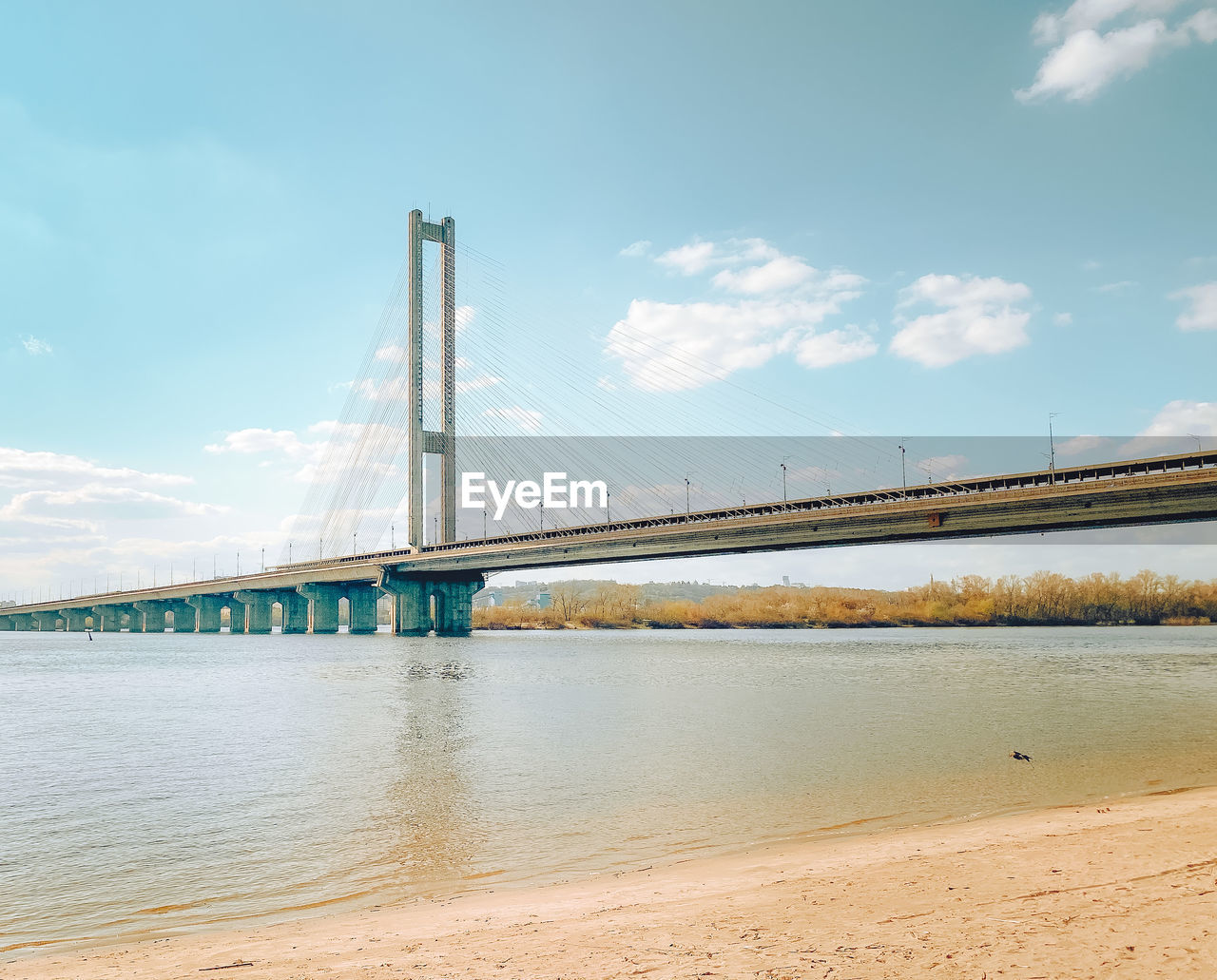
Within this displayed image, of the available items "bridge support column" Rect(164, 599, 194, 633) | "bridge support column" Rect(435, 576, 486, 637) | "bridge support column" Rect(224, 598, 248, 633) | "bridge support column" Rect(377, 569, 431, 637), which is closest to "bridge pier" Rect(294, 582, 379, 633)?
"bridge support column" Rect(377, 569, 431, 637)

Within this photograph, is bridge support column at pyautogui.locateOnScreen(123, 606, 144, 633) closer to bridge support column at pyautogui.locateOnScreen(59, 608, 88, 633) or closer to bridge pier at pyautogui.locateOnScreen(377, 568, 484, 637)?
bridge support column at pyautogui.locateOnScreen(59, 608, 88, 633)

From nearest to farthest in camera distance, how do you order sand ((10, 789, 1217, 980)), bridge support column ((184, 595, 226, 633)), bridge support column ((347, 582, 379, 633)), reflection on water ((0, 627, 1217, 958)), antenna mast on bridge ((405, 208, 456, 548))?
sand ((10, 789, 1217, 980)), reflection on water ((0, 627, 1217, 958)), antenna mast on bridge ((405, 208, 456, 548)), bridge support column ((347, 582, 379, 633)), bridge support column ((184, 595, 226, 633))

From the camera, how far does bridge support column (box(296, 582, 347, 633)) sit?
11038cm

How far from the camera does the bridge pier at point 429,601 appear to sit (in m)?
94.2

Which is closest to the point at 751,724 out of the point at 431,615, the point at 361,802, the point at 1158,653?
the point at 361,802

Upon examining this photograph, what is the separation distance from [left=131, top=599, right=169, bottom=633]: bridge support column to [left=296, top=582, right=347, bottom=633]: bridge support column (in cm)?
4927

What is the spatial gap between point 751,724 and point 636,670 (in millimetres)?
21465

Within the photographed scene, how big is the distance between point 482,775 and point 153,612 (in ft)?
506

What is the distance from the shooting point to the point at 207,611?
439 feet

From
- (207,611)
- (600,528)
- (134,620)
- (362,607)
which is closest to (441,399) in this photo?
(600,528)

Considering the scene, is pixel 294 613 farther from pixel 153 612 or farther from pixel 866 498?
pixel 866 498

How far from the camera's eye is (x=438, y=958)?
248 inches

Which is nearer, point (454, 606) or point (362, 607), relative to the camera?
point (454, 606)

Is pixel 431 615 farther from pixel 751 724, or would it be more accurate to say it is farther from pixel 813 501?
pixel 751 724
